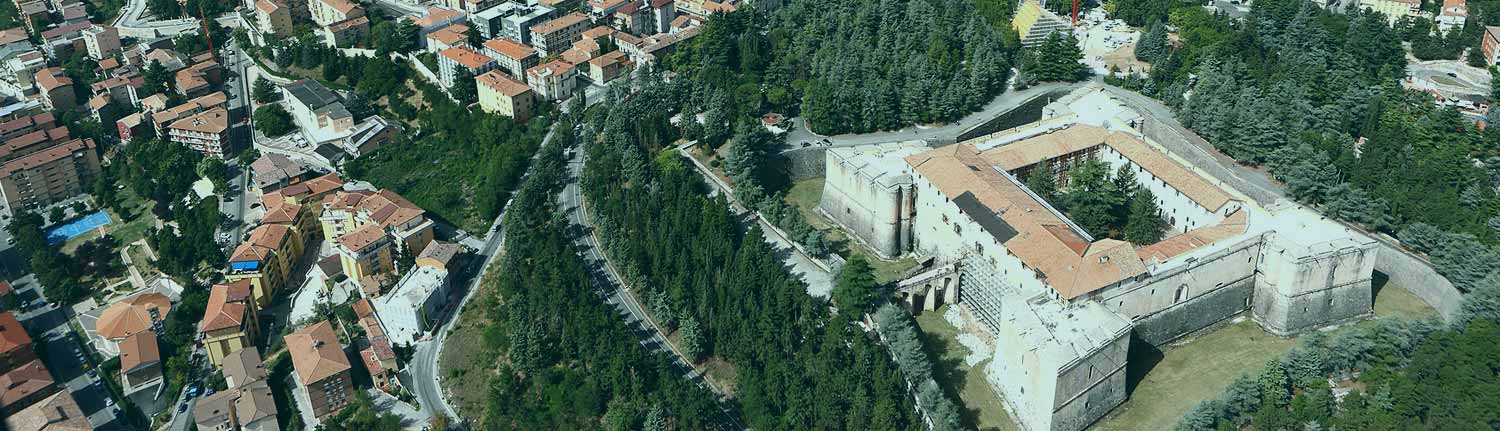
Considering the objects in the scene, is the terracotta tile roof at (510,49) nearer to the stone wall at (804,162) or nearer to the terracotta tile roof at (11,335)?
the stone wall at (804,162)

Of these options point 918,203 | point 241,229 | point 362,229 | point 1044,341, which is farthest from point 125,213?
point 1044,341

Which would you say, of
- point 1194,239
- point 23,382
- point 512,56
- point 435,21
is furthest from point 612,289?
point 435,21

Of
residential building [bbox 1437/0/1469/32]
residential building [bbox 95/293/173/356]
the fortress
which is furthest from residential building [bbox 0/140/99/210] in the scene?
residential building [bbox 1437/0/1469/32]

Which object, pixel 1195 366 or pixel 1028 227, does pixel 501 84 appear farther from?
pixel 1195 366

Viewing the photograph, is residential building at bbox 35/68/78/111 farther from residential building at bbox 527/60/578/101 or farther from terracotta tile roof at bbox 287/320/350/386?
terracotta tile roof at bbox 287/320/350/386

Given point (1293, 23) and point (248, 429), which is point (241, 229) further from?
point (1293, 23)

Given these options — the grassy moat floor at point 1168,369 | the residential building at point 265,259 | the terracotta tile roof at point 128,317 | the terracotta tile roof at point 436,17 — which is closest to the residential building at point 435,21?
the terracotta tile roof at point 436,17
